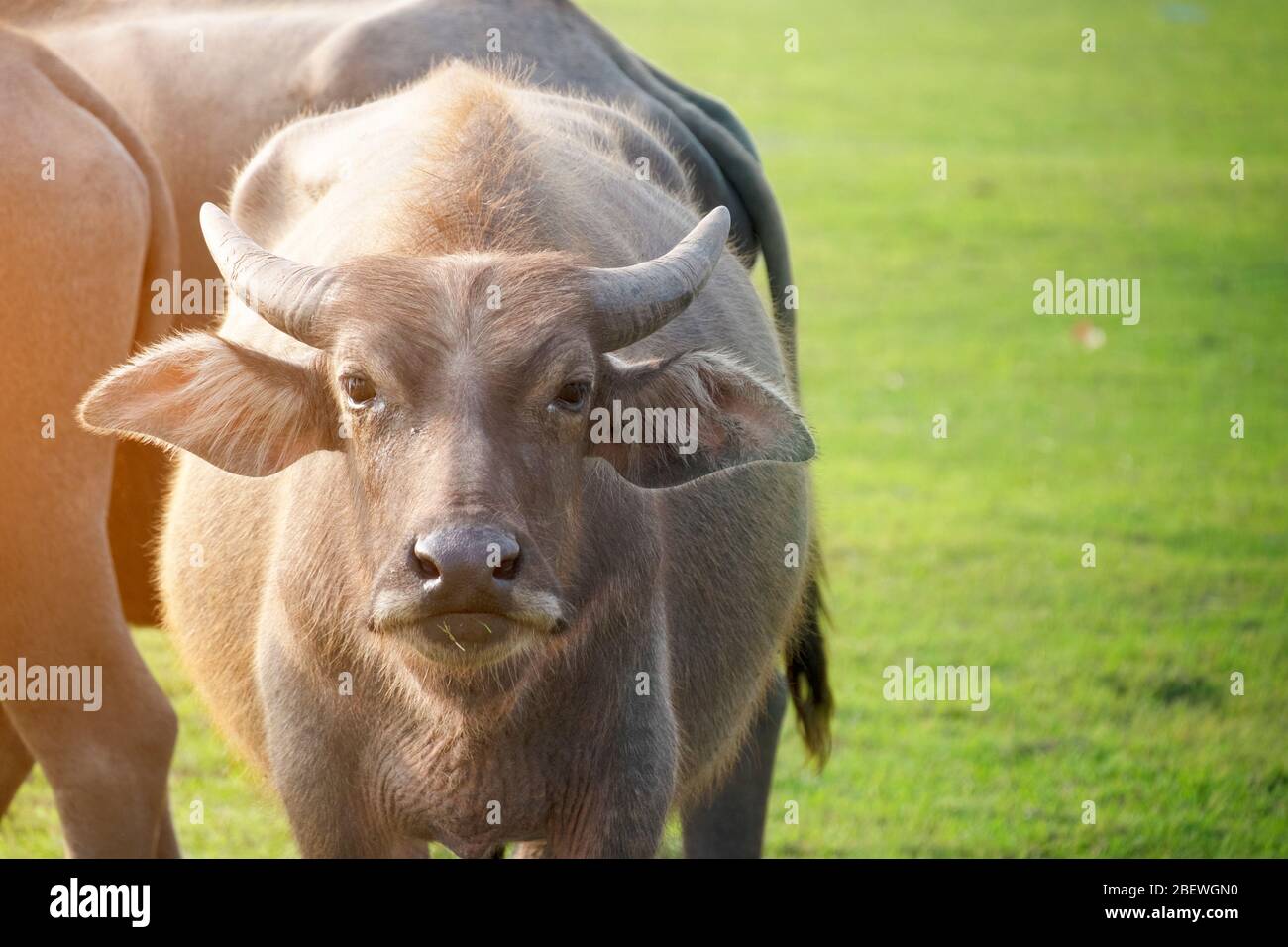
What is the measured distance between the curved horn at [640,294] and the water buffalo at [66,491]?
1.95 metres

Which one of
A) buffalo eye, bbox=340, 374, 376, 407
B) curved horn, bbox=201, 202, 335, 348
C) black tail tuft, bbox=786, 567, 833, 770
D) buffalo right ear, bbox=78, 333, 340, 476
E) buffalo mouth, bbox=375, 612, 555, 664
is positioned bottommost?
black tail tuft, bbox=786, 567, 833, 770

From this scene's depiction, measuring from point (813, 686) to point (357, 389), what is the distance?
2878 millimetres

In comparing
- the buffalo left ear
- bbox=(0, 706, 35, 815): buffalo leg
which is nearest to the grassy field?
bbox=(0, 706, 35, 815): buffalo leg

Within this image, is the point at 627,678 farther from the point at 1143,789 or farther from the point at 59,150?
the point at 1143,789

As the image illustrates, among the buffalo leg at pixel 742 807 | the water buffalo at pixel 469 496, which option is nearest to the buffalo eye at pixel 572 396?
the water buffalo at pixel 469 496

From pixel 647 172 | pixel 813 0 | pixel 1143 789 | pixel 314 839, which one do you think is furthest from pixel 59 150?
pixel 813 0

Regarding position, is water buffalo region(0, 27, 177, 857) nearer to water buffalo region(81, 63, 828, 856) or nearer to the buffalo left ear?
water buffalo region(81, 63, 828, 856)

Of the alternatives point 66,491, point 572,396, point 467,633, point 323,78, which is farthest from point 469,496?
point 323,78

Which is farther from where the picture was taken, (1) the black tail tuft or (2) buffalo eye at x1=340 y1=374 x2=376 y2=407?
(1) the black tail tuft

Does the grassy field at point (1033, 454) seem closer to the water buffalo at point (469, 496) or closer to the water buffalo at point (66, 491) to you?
the water buffalo at point (66, 491)

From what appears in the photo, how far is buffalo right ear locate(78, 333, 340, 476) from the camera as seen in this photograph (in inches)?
161

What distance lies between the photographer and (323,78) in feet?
20.1

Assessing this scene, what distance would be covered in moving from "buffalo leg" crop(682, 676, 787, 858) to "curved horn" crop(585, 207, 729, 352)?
2367mm

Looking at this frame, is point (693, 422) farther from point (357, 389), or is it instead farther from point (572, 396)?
point (357, 389)
